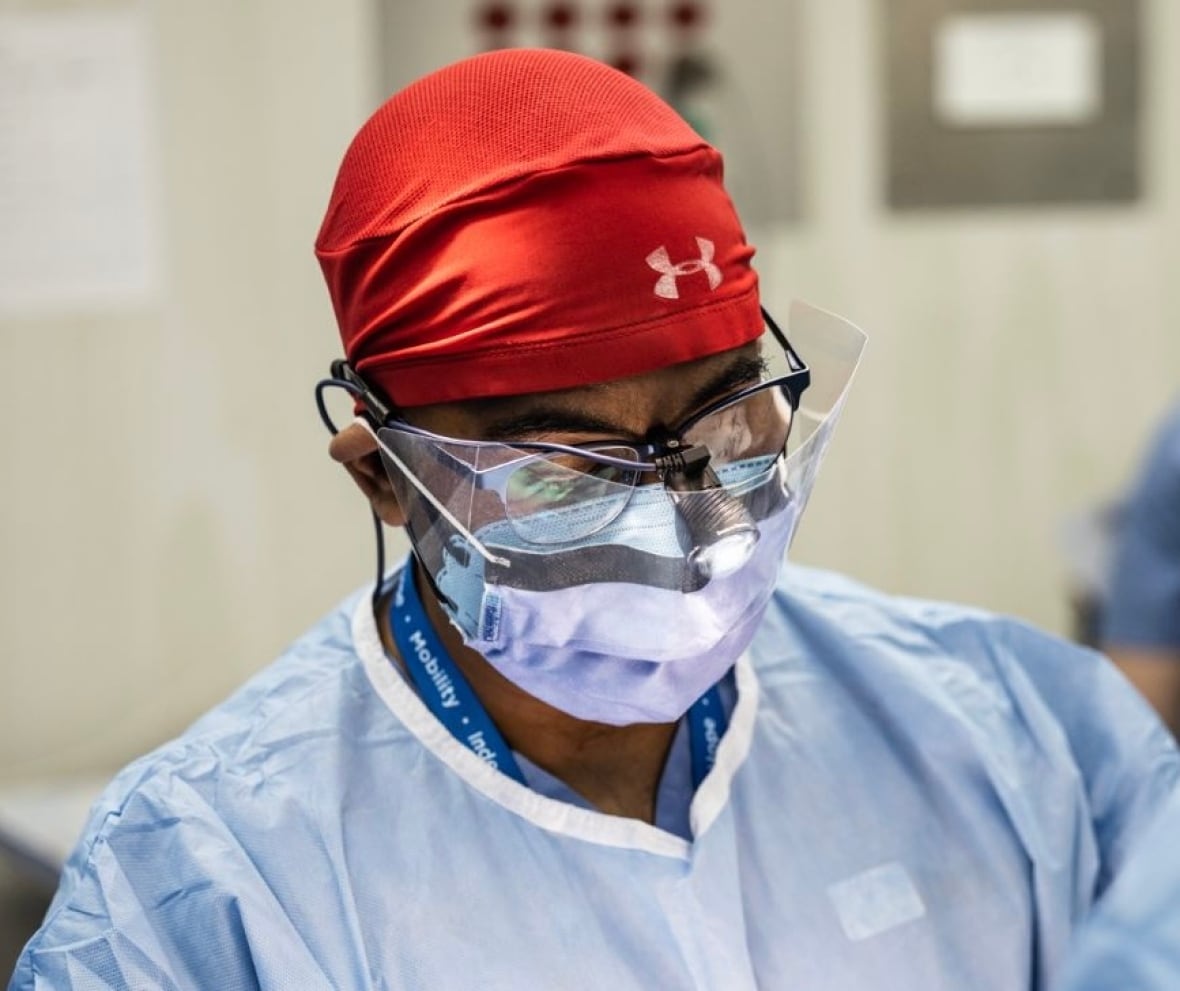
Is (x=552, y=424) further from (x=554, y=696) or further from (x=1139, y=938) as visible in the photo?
(x=1139, y=938)

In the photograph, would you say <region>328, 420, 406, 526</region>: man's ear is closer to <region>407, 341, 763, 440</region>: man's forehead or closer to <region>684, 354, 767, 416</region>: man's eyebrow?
<region>407, 341, 763, 440</region>: man's forehead

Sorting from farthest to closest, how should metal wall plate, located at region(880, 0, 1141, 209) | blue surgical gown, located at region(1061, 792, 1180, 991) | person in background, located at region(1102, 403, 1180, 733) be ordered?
metal wall plate, located at region(880, 0, 1141, 209), person in background, located at region(1102, 403, 1180, 733), blue surgical gown, located at region(1061, 792, 1180, 991)

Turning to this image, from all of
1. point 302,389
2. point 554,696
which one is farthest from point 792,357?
point 302,389

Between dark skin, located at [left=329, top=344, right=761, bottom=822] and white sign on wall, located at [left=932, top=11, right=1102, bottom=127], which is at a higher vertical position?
white sign on wall, located at [left=932, top=11, right=1102, bottom=127]

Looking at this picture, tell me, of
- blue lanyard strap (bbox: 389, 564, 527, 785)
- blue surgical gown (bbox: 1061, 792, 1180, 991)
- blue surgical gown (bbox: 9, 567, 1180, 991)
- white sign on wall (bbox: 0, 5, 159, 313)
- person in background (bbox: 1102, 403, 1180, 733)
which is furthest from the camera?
white sign on wall (bbox: 0, 5, 159, 313)

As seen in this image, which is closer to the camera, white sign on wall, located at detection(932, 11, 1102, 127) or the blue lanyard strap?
the blue lanyard strap

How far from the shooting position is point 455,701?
110 centimetres

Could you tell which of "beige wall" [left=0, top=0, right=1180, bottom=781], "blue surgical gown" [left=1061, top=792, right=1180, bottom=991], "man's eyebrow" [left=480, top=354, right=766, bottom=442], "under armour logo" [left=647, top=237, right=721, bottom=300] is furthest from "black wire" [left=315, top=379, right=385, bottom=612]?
"beige wall" [left=0, top=0, right=1180, bottom=781]

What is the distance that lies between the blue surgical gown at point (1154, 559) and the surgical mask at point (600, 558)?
39.5 inches

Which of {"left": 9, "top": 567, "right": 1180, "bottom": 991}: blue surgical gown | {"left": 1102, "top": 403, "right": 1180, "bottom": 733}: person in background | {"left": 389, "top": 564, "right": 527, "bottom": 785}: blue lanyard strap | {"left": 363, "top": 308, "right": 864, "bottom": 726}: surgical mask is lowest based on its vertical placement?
{"left": 1102, "top": 403, "right": 1180, "bottom": 733}: person in background

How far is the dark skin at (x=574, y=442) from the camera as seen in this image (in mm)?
1008

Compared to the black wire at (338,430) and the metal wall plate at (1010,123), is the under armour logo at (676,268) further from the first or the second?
the metal wall plate at (1010,123)

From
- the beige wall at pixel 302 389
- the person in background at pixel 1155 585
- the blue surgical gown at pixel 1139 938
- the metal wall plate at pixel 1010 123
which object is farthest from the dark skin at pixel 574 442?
the metal wall plate at pixel 1010 123

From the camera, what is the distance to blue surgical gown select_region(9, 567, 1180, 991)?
987 millimetres
